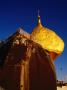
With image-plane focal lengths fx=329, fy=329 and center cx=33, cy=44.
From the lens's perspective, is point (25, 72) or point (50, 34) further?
point (50, 34)

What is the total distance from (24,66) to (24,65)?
45 millimetres

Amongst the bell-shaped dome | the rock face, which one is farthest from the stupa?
the rock face

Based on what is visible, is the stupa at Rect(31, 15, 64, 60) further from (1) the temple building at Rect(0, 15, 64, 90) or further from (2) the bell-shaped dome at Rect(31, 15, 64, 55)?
(1) the temple building at Rect(0, 15, 64, 90)

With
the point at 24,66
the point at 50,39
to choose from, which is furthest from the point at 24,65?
the point at 50,39

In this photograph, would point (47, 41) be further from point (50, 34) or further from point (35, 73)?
point (35, 73)

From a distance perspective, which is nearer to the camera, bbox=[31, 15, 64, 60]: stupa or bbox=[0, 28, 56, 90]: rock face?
bbox=[0, 28, 56, 90]: rock face

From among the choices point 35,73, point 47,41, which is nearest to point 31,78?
point 35,73

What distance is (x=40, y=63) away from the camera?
1392 cm

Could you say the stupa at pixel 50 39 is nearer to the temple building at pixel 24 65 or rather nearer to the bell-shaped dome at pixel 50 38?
the bell-shaped dome at pixel 50 38

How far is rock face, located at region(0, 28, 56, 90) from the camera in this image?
42.9 ft

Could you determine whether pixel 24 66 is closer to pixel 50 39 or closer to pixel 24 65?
pixel 24 65

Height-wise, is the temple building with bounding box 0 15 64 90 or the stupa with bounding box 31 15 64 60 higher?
the stupa with bounding box 31 15 64 60

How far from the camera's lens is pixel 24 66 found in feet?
43.6

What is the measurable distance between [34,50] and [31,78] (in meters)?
1.18
